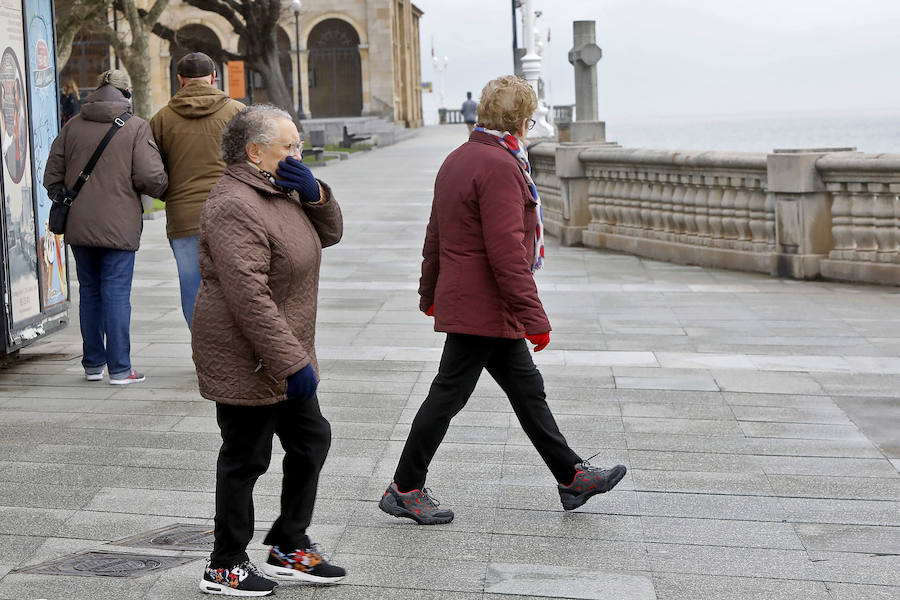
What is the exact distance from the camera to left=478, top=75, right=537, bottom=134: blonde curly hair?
182 inches

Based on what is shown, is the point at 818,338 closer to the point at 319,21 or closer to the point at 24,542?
the point at 24,542

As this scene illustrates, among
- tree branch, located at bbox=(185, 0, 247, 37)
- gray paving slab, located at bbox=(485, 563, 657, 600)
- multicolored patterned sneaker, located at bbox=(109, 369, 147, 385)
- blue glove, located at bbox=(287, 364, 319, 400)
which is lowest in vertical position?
gray paving slab, located at bbox=(485, 563, 657, 600)

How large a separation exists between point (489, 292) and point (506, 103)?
71cm

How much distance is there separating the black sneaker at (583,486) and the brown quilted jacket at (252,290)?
1454 millimetres

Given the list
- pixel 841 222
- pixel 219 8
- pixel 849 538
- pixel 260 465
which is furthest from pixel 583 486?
pixel 219 8

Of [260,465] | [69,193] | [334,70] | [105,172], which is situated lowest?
[260,465]

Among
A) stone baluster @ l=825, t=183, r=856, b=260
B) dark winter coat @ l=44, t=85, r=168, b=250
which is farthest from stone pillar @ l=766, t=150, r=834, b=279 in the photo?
dark winter coat @ l=44, t=85, r=168, b=250

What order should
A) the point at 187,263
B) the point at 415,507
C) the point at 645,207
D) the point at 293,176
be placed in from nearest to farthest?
the point at 293,176, the point at 415,507, the point at 187,263, the point at 645,207

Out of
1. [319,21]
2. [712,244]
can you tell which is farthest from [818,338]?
→ [319,21]

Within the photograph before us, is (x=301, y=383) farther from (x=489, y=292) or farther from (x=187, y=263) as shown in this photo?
(x=187, y=263)

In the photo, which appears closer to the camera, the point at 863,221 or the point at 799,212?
the point at 863,221

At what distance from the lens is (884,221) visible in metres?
11.5

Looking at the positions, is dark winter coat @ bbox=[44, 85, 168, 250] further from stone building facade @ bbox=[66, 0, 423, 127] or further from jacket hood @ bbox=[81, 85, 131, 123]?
stone building facade @ bbox=[66, 0, 423, 127]

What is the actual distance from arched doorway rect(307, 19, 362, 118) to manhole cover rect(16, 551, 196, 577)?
58.8 metres
